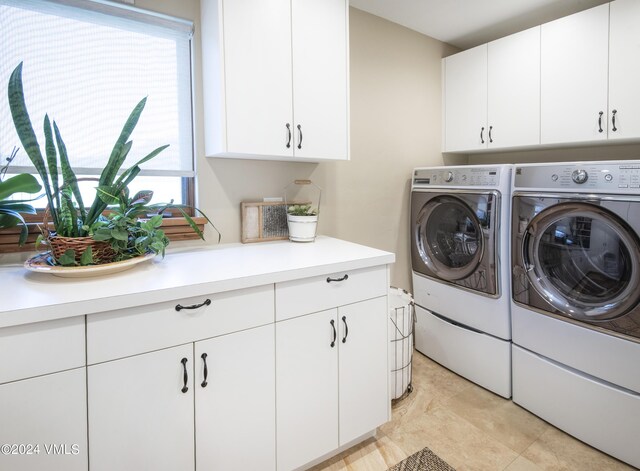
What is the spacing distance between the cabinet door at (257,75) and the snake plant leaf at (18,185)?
0.73m

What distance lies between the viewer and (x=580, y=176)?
1662 millimetres

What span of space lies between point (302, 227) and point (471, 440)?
1.42 metres

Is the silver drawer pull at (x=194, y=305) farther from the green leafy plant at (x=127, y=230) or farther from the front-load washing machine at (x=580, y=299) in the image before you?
the front-load washing machine at (x=580, y=299)

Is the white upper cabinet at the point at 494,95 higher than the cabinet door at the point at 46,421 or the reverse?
higher

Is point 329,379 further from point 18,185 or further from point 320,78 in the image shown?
point 320,78

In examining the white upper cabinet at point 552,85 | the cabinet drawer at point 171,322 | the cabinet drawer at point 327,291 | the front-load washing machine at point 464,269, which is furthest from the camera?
the front-load washing machine at point 464,269

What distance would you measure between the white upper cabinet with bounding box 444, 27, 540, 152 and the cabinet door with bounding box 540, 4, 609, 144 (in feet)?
0.21

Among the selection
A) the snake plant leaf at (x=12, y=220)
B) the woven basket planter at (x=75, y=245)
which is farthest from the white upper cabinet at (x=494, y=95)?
the snake plant leaf at (x=12, y=220)

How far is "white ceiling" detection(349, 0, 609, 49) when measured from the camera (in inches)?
87.3

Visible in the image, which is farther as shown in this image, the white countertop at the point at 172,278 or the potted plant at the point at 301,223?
the potted plant at the point at 301,223

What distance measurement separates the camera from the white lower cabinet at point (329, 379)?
1.44m

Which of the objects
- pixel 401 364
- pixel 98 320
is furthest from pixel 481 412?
Result: pixel 98 320

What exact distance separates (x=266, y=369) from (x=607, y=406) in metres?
1.60

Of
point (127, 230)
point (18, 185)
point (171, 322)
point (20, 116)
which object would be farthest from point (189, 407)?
point (20, 116)
